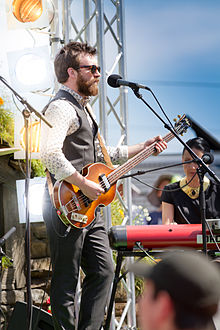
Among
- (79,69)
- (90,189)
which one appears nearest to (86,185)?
(90,189)

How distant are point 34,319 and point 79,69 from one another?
5.71 ft

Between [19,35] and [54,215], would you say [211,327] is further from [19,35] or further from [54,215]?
[19,35]

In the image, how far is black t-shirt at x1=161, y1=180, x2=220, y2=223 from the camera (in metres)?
3.91

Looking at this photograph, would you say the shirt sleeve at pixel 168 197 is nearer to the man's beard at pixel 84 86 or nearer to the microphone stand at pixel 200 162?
the microphone stand at pixel 200 162

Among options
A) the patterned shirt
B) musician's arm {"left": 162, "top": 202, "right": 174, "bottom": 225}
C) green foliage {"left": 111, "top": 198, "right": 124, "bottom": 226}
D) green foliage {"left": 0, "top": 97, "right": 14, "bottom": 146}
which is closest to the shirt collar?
the patterned shirt

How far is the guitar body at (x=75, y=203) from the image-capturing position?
299 centimetres

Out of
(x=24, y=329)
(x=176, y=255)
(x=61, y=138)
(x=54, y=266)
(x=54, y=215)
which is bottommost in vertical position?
(x=24, y=329)

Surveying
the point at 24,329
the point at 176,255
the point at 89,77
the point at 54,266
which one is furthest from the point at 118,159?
the point at 176,255

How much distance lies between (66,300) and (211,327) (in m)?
2.05

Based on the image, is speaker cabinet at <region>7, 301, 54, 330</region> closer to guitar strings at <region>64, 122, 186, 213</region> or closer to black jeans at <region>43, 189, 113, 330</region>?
black jeans at <region>43, 189, 113, 330</region>

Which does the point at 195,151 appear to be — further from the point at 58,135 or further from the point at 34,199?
the point at 34,199

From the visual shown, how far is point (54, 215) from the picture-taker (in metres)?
3.06

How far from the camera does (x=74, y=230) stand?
9.91 feet

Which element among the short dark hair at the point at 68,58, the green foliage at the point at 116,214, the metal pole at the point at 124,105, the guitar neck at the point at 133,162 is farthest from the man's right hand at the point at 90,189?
the green foliage at the point at 116,214
